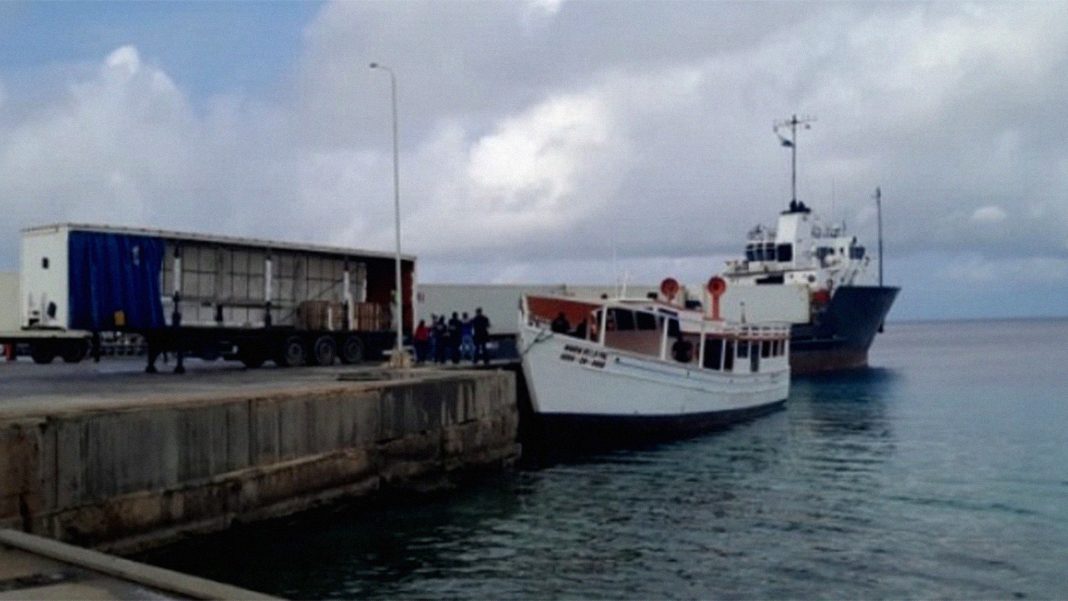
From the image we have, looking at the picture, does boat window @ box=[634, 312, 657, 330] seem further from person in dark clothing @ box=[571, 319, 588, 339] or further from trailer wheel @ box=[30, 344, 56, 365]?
trailer wheel @ box=[30, 344, 56, 365]

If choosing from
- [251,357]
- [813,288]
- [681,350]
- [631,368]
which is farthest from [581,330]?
[813,288]

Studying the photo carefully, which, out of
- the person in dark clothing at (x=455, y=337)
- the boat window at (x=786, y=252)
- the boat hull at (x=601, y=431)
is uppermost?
the boat window at (x=786, y=252)

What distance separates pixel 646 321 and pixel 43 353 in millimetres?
20547

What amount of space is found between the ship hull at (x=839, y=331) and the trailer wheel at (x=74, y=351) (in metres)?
35.2

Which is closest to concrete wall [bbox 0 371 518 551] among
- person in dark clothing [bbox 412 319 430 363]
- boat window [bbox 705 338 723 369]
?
person in dark clothing [bbox 412 319 430 363]

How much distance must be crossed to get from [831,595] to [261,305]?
19.6 meters

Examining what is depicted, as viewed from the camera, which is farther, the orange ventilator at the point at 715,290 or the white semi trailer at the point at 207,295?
the orange ventilator at the point at 715,290

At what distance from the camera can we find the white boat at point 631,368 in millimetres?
24781

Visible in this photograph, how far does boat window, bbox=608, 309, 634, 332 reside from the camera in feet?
90.2

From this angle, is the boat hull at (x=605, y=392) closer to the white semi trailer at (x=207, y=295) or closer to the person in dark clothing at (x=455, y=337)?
the person in dark clothing at (x=455, y=337)

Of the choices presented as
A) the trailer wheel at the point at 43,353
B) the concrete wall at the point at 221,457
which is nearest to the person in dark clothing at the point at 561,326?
the concrete wall at the point at 221,457

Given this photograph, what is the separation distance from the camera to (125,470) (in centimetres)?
1291

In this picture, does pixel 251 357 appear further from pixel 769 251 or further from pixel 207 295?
pixel 769 251

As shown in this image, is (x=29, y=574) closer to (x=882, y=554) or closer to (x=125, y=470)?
(x=125, y=470)
